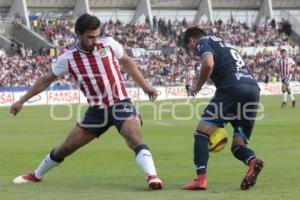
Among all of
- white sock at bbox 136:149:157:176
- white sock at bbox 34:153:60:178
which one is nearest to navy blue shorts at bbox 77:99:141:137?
white sock at bbox 136:149:157:176

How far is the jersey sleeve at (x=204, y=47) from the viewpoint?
1035cm

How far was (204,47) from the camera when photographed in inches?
409

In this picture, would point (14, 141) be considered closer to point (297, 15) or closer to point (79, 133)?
point (79, 133)

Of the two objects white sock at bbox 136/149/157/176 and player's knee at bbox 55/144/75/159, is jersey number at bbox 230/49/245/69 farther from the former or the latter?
player's knee at bbox 55/144/75/159

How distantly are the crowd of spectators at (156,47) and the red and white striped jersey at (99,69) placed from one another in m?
40.1

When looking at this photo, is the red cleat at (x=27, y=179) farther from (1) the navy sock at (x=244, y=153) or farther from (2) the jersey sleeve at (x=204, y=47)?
(2) the jersey sleeve at (x=204, y=47)

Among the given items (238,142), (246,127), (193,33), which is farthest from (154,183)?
(193,33)

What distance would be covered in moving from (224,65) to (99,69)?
1597 mm

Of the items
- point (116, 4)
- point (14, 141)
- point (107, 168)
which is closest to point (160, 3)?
point (116, 4)

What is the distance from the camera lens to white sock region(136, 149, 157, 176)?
10258 mm

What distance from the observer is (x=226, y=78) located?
10570 mm

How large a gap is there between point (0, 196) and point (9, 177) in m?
2.43

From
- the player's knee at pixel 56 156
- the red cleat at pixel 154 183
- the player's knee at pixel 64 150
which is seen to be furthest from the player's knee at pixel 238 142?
the player's knee at pixel 56 156

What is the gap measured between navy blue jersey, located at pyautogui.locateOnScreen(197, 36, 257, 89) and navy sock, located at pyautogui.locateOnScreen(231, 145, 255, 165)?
869 millimetres
